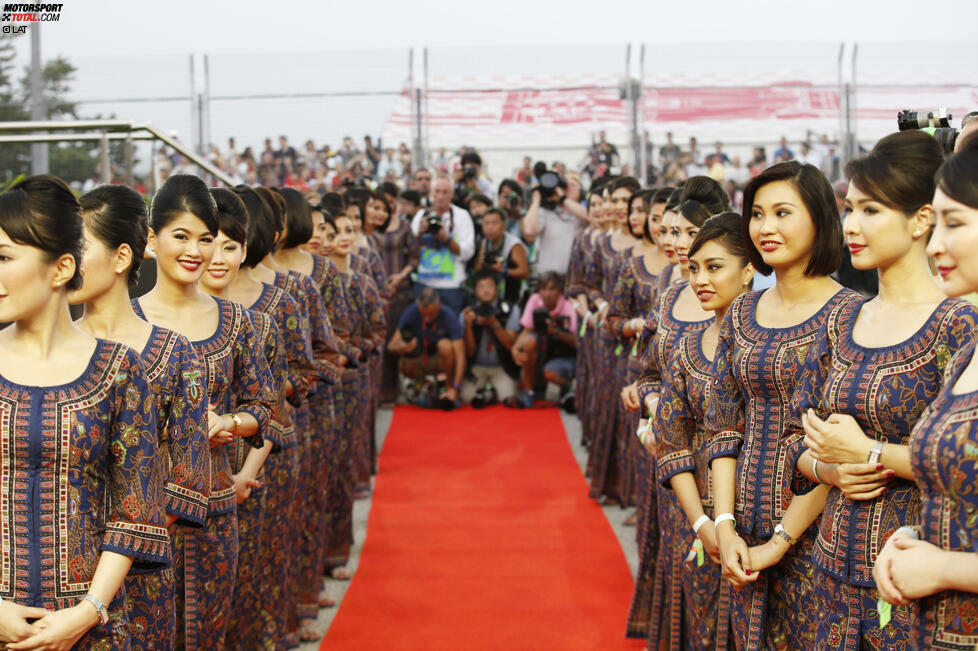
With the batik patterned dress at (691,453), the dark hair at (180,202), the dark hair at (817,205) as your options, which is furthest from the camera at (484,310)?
the dark hair at (817,205)

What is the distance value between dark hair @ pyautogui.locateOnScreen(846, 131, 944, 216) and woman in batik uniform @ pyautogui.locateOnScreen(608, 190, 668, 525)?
2386 mm

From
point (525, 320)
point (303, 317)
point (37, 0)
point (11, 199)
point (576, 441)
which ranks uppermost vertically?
point (37, 0)

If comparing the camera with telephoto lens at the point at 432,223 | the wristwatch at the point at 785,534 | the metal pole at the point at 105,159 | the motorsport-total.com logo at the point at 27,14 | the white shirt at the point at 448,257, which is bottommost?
the wristwatch at the point at 785,534

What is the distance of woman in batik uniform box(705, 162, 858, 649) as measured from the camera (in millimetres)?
2520

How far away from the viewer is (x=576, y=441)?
804 cm

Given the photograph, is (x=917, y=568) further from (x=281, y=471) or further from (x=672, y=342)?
(x=281, y=471)

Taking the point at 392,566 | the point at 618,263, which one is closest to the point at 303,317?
the point at 392,566

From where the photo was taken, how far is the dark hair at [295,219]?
445cm

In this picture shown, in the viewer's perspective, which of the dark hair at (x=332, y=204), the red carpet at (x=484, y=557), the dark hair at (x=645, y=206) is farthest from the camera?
the dark hair at (x=332, y=204)

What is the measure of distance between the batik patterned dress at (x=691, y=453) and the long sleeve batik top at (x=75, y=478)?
150cm

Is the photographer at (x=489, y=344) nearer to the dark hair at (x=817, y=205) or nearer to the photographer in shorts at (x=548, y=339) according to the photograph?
the photographer in shorts at (x=548, y=339)

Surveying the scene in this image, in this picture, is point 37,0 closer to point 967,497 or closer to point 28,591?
point 28,591

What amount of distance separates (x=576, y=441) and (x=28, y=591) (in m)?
6.23

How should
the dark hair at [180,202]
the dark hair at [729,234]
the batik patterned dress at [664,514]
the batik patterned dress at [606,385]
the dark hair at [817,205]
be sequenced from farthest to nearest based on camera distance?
the batik patterned dress at [606,385]
the batik patterned dress at [664,514]
the dark hair at [729,234]
the dark hair at [180,202]
the dark hair at [817,205]
